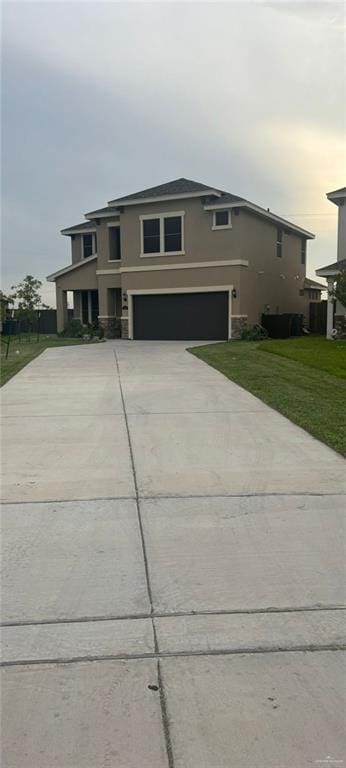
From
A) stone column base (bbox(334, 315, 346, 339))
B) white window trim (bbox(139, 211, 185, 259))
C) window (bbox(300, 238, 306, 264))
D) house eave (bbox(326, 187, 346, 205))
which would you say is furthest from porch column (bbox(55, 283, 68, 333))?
stone column base (bbox(334, 315, 346, 339))

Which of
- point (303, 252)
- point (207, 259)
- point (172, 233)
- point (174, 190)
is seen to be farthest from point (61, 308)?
point (303, 252)

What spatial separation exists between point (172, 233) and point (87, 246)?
808 cm

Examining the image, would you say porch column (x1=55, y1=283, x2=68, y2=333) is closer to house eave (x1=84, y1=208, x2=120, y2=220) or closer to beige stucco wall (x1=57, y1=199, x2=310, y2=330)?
beige stucco wall (x1=57, y1=199, x2=310, y2=330)

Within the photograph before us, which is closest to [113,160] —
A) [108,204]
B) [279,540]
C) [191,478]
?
[108,204]

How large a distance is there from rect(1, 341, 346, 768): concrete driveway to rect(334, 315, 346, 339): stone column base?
16141 mm

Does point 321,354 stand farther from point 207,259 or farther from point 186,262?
point 186,262

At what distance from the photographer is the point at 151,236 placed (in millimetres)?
26797

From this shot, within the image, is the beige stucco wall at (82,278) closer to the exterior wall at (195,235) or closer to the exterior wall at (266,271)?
the exterior wall at (195,235)

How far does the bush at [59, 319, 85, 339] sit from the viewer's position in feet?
98.4

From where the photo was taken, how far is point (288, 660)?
2918mm

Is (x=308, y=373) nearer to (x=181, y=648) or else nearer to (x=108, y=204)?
(x=181, y=648)

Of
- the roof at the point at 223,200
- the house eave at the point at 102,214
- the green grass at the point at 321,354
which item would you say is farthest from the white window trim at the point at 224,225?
the green grass at the point at 321,354

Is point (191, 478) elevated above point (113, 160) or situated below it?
below

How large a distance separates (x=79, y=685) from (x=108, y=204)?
2654cm
